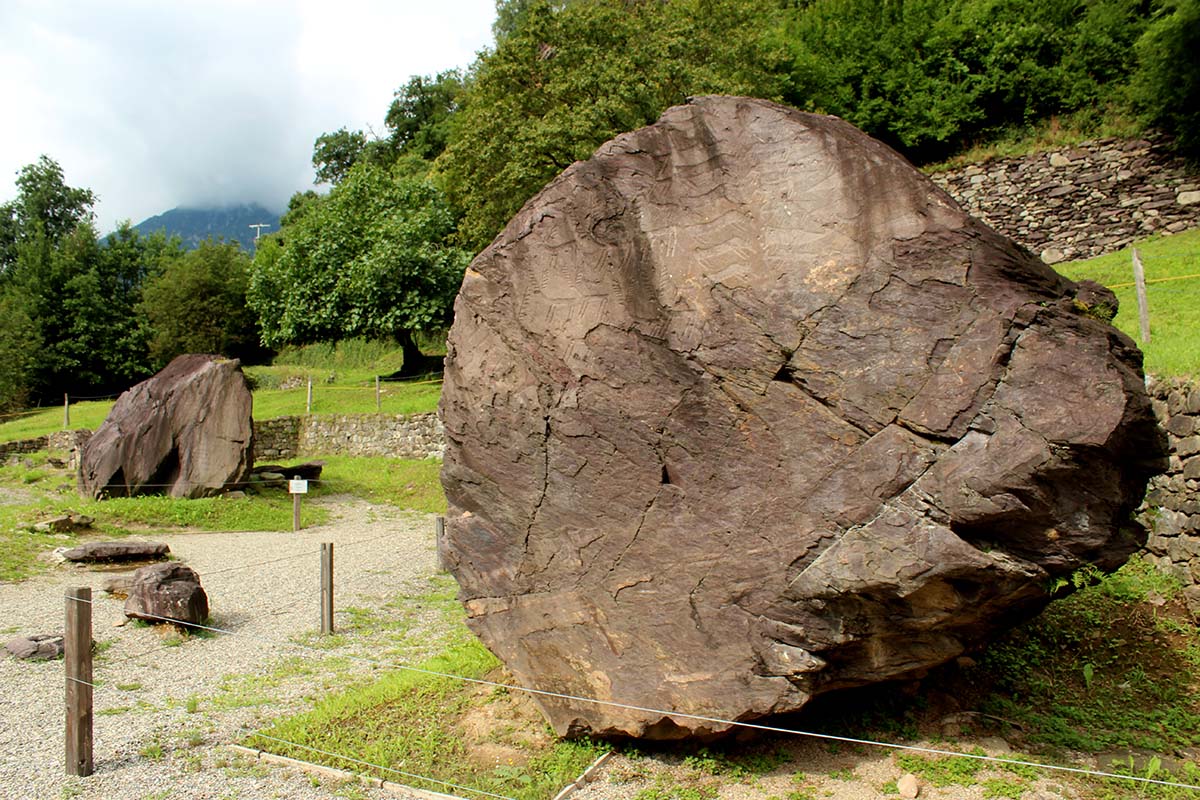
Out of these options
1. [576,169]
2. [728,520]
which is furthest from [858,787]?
[576,169]

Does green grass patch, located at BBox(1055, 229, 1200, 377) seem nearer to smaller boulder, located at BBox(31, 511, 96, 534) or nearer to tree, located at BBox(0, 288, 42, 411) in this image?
smaller boulder, located at BBox(31, 511, 96, 534)

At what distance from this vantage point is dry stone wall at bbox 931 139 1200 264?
59.3 ft

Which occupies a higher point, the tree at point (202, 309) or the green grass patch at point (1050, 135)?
the green grass patch at point (1050, 135)

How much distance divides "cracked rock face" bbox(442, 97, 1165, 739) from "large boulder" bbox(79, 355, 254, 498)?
11.3 metres

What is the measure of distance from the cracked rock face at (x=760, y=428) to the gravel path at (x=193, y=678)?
1888mm

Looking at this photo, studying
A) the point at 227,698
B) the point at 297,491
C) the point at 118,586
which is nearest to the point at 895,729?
the point at 227,698

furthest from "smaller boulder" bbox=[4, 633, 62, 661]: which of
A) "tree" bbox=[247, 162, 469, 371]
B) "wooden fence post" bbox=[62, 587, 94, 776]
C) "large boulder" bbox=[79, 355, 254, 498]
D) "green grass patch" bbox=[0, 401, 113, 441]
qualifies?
"tree" bbox=[247, 162, 469, 371]

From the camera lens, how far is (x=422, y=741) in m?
5.54

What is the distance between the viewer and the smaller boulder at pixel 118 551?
35.5 ft

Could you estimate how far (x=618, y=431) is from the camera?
5027 millimetres

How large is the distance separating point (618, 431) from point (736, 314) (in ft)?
3.28

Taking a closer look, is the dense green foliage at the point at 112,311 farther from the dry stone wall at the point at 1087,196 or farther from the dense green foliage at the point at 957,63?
the dry stone wall at the point at 1087,196

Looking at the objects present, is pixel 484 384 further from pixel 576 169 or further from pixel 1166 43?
pixel 1166 43

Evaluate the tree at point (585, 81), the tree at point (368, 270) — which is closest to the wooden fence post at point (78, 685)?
the tree at point (585, 81)
